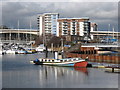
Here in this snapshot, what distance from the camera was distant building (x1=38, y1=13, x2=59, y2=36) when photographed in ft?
177

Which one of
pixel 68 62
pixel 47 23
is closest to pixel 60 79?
pixel 68 62

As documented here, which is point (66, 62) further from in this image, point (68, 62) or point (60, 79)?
point (60, 79)

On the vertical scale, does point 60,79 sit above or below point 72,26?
below

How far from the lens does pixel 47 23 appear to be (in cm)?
5488

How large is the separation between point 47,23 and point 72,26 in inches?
312

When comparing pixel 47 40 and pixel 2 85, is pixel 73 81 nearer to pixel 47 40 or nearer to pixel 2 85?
pixel 2 85

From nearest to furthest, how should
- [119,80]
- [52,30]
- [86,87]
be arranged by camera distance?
[86,87] → [119,80] → [52,30]

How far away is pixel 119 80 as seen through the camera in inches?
548

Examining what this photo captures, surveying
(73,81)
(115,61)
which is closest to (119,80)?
(73,81)

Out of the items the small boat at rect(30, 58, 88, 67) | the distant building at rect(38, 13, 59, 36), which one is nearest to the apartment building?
the distant building at rect(38, 13, 59, 36)

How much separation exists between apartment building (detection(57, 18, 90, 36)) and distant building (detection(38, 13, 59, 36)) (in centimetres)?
393

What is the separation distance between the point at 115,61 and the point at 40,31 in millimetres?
36720

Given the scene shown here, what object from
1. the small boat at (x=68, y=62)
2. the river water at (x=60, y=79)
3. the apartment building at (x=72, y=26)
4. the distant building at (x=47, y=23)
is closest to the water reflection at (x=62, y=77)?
the river water at (x=60, y=79)

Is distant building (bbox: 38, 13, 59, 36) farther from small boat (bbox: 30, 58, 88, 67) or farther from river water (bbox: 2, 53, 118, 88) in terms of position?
river water (bbox: 2, 53, 118, 88)
